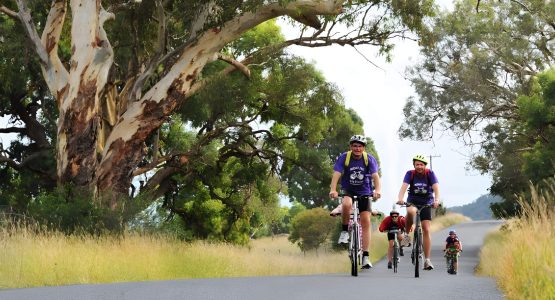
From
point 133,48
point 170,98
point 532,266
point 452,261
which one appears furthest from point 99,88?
point 532,266

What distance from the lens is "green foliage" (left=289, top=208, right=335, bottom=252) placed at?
57625 mm

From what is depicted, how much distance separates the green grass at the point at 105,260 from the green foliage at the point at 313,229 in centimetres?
3455

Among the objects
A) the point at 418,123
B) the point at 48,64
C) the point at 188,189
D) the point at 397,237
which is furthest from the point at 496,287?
the point at 418,123

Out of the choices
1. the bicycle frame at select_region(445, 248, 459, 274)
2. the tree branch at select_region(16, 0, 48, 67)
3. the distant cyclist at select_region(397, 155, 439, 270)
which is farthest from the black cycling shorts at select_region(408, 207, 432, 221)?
the tree branch at select_region(16, 0, 48, 67)

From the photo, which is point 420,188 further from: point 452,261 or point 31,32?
point 31,32

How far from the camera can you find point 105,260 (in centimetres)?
1598

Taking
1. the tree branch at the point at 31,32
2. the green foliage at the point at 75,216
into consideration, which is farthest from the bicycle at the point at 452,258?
the tree branch at the point at 31,32

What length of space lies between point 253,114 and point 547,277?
25.5m

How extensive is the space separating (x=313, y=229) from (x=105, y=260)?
139 feet

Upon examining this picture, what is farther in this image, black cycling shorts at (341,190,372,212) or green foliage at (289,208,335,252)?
green foliage at (289,208,335,252)

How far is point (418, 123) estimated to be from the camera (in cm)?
4919

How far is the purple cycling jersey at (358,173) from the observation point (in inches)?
507

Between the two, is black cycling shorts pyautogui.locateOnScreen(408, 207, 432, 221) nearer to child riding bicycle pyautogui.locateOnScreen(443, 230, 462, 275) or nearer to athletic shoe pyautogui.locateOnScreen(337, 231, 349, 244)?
athletic shoe pyautogui.locateOnScreen(337, 231, 349, 244)

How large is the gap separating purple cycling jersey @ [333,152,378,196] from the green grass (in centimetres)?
490
